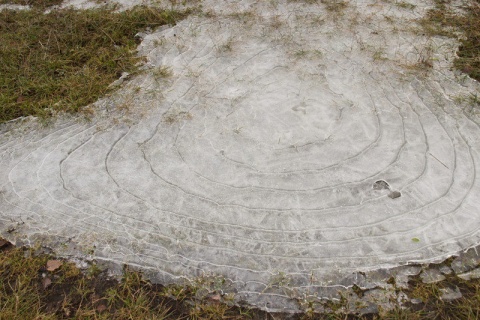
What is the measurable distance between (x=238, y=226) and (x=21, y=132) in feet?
7.58

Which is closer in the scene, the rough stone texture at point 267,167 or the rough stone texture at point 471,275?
the rough stone texture at point 471,275

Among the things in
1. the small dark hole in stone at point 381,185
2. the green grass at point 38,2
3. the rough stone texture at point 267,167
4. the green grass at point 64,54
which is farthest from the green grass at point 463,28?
the green grass at point 38,2

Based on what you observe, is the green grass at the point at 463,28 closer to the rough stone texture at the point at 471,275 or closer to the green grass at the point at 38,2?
the rough stone texture at the point at 471,275

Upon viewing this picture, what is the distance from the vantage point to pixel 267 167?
3416 mm

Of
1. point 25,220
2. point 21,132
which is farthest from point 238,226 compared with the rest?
point 21,132

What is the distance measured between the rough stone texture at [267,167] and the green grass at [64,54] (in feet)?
0.96

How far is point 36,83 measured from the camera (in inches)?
176

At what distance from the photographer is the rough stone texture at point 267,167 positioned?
9.50 feet

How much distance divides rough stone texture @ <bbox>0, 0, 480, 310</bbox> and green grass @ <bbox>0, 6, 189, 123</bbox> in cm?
29

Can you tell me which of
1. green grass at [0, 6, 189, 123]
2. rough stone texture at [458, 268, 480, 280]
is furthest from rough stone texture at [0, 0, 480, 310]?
green grass at [0, 6, 189, 123]

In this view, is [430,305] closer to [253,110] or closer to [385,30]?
[253,110]

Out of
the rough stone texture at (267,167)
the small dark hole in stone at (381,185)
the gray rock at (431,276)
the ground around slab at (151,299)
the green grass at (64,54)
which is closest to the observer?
the ground around slab at (151,299)

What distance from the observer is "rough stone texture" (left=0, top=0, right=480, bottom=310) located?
9.50 ft

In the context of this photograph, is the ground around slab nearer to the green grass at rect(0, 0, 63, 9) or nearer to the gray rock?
the gray rock
